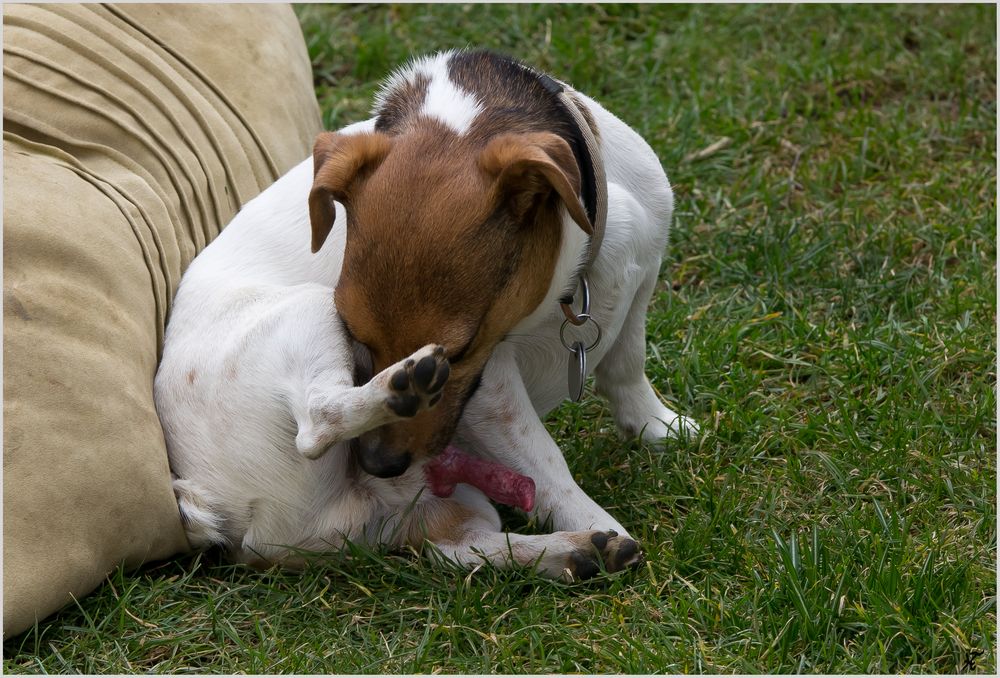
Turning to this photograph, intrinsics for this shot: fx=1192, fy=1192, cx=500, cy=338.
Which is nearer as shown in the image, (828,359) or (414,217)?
(414,217)

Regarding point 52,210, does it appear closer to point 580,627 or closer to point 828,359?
point 580,627

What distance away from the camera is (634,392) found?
4.30 meters

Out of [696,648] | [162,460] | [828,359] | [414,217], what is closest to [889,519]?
[696,648]

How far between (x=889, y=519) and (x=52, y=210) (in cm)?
274

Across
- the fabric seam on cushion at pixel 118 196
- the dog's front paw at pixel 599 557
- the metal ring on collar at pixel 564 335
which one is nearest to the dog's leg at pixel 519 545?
the dog's front paw at pixel 599 557

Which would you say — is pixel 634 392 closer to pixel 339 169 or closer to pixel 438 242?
pixel 438 242

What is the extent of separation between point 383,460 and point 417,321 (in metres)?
0.44

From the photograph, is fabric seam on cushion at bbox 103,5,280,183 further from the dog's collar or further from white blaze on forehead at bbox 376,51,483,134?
the dog's collar

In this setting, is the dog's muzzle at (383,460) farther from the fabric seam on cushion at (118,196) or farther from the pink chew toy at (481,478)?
the fabric seam on cushion at (118,196)

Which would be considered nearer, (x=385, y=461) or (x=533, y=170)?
(x=533, y=170)

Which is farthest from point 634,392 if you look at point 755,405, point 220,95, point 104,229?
point 220,95

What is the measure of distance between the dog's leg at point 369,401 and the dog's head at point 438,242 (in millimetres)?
94

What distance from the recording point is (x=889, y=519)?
360cm

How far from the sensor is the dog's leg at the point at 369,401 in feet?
9.98
